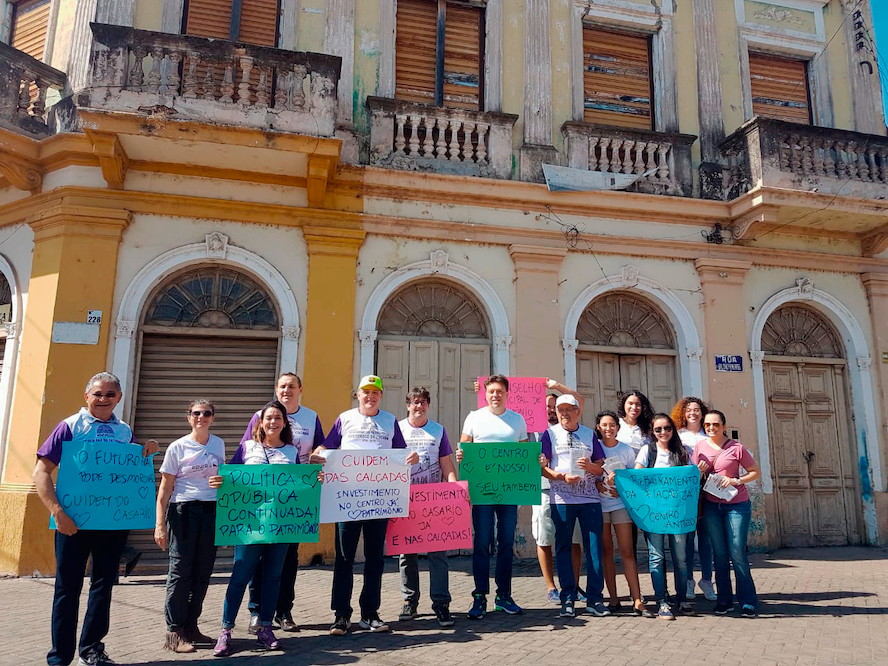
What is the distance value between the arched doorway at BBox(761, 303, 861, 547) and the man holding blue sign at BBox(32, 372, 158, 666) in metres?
8.40

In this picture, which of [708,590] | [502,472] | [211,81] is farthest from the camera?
[211,81]

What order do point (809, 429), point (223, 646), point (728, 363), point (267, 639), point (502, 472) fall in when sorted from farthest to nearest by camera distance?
point (809, 429)
point (728, 363)
point (502, 472)
point (267, 639)
point (223, 646)

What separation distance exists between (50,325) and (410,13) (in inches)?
248

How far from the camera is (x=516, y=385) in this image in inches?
291

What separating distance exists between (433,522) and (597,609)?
1451 mm

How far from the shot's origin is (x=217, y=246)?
7.96 meters

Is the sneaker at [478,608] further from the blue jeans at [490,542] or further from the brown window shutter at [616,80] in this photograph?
the brown window shutter at [616,80]

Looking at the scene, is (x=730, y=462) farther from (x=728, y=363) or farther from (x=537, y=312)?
(x=728, y=363)

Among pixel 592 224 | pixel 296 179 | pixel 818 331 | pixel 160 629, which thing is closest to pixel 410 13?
pixel 296 179

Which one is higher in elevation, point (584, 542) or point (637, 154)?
point (637, 154)

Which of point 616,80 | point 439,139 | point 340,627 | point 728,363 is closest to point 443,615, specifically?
point 340,627

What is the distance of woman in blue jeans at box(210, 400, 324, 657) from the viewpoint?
4.20 meters

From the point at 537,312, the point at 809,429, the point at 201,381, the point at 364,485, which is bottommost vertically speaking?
the point at 364,485

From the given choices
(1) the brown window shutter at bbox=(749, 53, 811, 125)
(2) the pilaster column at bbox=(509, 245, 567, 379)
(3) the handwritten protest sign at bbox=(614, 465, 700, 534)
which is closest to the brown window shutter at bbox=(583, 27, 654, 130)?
(1) the brown window shutter at bbox=(749, 53, 811, 125)
